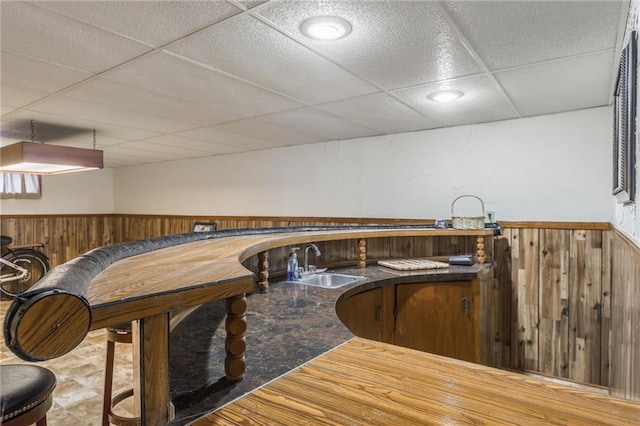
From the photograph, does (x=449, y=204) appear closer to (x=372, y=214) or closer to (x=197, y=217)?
(x=372, y=214)

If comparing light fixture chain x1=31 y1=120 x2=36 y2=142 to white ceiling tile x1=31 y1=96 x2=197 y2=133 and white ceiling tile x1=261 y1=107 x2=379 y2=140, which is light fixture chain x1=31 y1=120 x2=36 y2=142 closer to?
white ceiling tile x1=31 y1=96 x2=197 y2=133

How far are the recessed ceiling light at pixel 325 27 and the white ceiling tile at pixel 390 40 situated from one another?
0.03 metres

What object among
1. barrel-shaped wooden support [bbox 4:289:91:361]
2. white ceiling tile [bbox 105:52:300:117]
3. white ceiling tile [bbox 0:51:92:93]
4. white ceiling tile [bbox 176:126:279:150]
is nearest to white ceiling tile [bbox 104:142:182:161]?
white ceiling tile [bbox 176:126:279:150]

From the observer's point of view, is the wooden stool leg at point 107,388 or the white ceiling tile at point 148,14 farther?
the wooden stool leg at point 107,388

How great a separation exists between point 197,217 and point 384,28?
5520 mm

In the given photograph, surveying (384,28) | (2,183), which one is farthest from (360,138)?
(2,183)

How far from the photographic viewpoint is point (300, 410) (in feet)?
2.84

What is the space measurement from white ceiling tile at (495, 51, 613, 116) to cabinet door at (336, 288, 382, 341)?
5.99 ft

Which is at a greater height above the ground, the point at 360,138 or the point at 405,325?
the point at 360,138

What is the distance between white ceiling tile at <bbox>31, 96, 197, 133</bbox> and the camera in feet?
11.0

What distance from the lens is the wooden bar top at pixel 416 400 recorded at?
32.2 inches

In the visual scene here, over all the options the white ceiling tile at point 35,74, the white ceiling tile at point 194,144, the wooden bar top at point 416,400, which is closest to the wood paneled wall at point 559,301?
the wooden bar top at point 416,400

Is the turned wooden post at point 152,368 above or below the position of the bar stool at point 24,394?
above

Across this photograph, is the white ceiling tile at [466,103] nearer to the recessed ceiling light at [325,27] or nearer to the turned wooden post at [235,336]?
the recessed ceiling light at [325,27]
